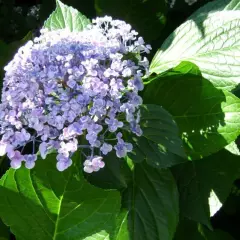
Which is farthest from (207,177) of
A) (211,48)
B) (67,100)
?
(67,100)

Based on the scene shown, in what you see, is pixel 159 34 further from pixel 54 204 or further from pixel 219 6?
pixel 54 204

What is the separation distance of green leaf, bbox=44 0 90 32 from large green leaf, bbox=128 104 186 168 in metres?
0.35

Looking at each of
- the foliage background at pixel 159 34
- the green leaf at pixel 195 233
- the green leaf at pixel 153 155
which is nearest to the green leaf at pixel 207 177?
the foliage background at pixel 159 34

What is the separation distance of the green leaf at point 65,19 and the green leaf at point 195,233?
55 centimetres

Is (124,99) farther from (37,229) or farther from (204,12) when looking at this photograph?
(204,12)

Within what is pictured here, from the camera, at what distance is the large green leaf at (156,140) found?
3.29ft

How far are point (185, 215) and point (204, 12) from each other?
1.62 ft

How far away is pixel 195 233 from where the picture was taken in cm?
140

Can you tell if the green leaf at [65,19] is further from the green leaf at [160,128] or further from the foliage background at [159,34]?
the green leaf at [160,128]

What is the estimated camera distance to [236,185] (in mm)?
1579

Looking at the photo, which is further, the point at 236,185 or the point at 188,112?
the point at 236,185

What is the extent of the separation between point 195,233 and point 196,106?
43 cm

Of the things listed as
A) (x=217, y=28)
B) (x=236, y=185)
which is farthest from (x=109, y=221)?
(x=236, y=185)

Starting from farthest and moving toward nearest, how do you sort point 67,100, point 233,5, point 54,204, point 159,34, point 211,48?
point 159,34 < point 233,5 < point 211,48 < point 54,204 < point 67,100
